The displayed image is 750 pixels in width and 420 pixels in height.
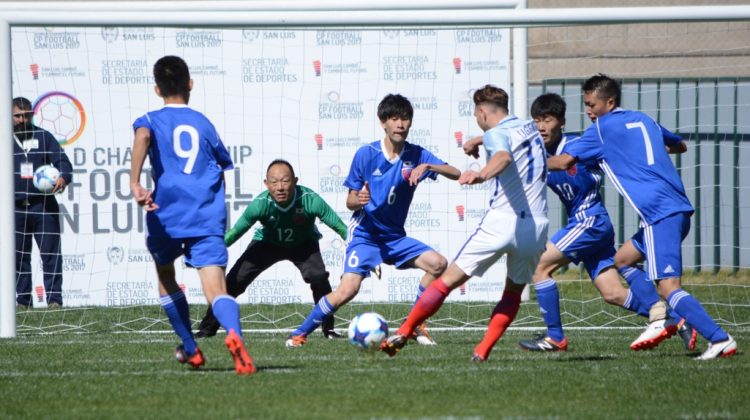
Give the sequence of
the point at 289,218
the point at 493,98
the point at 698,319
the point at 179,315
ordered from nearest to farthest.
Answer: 1. the point at 179,315
2. the point at 493,98
3. the point at 698,319
4. the point at 289,218

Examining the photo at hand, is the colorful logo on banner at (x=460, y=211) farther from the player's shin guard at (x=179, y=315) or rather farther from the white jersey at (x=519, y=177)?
the player's shin guard at (x=179, y=315)

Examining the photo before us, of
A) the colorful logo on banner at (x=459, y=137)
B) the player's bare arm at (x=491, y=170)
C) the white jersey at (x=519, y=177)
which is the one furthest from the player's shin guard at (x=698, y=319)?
the colorful logo on banner at (x=459, y=137)

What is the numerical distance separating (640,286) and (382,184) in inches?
85.5

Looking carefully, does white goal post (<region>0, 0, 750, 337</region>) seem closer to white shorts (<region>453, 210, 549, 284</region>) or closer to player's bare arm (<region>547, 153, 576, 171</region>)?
player's bare arm (<region>547, 153, 576, 171</region>)

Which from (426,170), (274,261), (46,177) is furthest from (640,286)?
(46,177)

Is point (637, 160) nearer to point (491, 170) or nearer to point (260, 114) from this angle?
point (491, 170)

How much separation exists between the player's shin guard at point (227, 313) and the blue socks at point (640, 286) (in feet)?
10.9

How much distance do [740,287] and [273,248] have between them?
19.6ft

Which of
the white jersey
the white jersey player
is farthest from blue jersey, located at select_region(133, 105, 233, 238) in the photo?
the white jersey

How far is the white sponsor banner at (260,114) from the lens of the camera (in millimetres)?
12953

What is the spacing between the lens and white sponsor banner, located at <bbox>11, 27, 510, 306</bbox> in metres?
13.0

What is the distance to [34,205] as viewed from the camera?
12.1m

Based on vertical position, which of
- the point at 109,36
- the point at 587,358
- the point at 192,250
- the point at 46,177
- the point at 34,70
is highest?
the point at 109,36

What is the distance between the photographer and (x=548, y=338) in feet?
26.8
